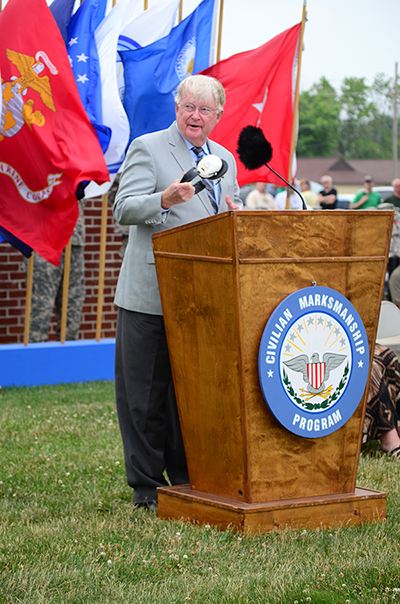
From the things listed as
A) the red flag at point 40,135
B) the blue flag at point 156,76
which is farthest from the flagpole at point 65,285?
the blue flag at point 156,76

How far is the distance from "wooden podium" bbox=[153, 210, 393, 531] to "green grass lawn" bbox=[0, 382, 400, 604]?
0.41 ft

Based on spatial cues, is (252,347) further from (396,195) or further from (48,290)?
(396,195)

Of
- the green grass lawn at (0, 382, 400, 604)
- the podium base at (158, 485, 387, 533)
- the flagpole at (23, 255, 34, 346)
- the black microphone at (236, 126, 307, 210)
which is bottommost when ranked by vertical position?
the green grass lawn at (0, 382, 400, 604)

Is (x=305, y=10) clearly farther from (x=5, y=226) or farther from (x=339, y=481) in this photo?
(x=339, y=481)

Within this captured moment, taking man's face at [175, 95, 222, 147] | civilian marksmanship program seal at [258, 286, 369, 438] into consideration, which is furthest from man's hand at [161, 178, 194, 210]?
civilian marksmanship program seal at [258, 286, 369, 438]

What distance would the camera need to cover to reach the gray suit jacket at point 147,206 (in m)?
3.12

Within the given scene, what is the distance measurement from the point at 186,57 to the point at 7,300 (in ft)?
11.0

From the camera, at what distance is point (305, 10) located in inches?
302

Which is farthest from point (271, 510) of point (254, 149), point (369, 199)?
point (369, 199)

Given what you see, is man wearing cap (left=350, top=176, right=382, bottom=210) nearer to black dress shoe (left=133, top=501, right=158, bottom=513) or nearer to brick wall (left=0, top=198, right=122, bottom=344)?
brick wall (left=0, top=198, right=122, bottom=344)

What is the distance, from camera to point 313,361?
2.79 metres

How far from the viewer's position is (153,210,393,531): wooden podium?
2.70 meters

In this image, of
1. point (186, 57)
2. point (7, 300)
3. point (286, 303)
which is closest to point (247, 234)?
point (286, 303)

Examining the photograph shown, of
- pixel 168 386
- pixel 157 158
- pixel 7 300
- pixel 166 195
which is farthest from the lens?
pixel 7 300
